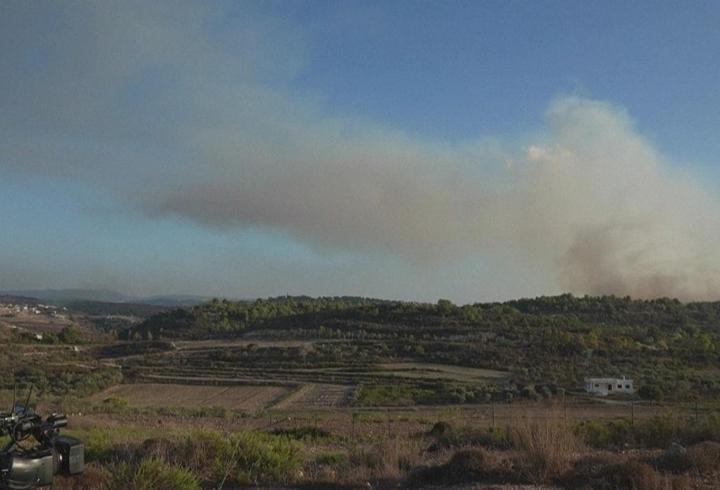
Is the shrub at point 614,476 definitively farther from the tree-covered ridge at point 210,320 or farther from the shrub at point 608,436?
the tree-covered ridge at point 210,320

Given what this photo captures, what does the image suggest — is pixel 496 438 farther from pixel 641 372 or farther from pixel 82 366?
pixel 82 366

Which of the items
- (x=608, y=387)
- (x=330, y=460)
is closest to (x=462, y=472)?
(x=330, y=460)

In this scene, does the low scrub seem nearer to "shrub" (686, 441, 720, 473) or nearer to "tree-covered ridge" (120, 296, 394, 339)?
"shrub" (686, 441, 720, 473)

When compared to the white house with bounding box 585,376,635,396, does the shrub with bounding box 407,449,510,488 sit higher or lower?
higher

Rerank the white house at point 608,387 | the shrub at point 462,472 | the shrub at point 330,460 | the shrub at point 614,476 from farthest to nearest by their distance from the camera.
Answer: the white house at point 608,387
the shrub at point 330,460
the shrub at point 462,472
the shrub at point 614,476

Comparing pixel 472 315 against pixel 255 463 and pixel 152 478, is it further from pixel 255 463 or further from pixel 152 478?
pixel 152 478

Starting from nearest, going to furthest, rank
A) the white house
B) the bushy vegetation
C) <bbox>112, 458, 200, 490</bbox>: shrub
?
<bbox>112, 458, 200, 490</bbox>: shrub, the bushy vegetation, the white house

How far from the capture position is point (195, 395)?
A: 58906 millimetres

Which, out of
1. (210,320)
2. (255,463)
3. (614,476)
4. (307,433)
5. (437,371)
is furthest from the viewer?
(210,320)

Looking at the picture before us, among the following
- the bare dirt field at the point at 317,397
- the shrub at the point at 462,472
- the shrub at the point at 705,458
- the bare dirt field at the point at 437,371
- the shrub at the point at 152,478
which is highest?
the shrub at the point at 705,458

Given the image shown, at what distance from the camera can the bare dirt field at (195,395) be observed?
51.8 metres

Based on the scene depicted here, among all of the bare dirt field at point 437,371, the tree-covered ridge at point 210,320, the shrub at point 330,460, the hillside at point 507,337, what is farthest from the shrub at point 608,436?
the tree-covered ridge at point 210,320

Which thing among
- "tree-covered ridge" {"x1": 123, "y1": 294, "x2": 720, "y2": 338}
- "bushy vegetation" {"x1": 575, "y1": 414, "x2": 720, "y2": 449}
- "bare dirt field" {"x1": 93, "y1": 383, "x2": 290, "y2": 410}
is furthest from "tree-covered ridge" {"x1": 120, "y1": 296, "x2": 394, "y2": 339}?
"bushy vegetation" {"x1": 575, "y1": 414, "x2": 720, "y2": 449}

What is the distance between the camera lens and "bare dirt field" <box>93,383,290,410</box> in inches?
2037
